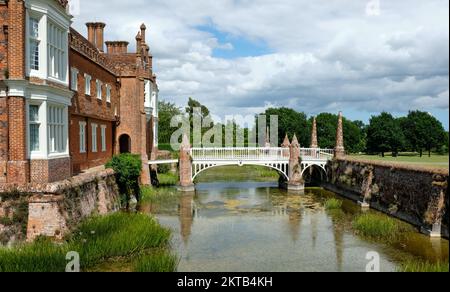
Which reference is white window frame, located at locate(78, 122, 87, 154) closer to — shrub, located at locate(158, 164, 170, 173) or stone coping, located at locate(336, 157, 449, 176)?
shrub, located at locate(158, 164, 170, 173)

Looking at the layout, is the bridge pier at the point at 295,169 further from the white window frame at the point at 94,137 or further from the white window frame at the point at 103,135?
the white window frame at the point at 94,137

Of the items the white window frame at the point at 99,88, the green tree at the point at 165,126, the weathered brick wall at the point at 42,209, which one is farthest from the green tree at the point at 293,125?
the weathered brick wall at the point at 42,209

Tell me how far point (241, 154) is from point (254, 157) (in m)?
1.16

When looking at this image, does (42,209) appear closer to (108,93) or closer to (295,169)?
(108,93)

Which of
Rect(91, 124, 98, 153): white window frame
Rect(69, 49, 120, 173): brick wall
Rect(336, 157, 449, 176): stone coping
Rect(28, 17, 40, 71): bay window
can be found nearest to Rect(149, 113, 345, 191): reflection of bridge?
Rect(69, 49, 120, 173): brick wall

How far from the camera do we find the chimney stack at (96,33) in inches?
1452

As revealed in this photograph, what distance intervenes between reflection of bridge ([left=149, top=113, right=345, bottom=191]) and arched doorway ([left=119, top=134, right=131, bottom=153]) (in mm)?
2855

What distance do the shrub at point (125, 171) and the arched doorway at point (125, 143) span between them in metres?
9.35

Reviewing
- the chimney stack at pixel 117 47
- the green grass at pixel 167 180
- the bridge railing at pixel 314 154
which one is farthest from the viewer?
the chimney stack at pixel 117 47

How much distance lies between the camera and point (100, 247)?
1386 cm

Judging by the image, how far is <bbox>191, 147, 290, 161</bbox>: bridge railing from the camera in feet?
116

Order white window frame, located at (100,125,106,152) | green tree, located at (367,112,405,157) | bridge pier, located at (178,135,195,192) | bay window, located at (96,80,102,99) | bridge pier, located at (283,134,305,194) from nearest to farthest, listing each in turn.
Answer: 1. bay window, located at (96,80,102,99)
2. white window frame, located at (100,125,106,152)
3. bridge pier, located at (178,135,195,192)
4. bridge pier, located at (283,134,305,194)
5. green tree, located at (367,112,405,157)

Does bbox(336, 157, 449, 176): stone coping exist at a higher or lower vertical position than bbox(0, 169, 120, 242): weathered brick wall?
higher

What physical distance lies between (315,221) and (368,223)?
13.5ft
